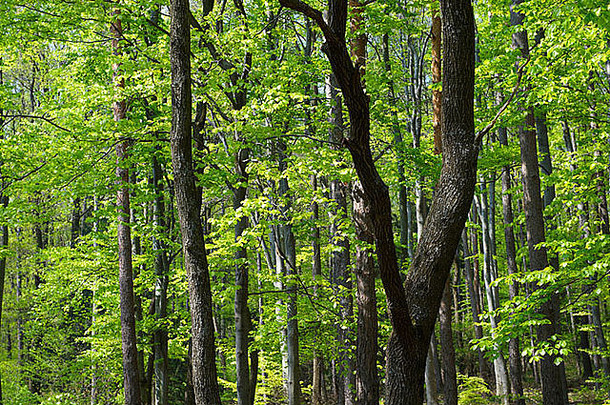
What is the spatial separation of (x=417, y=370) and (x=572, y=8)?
4577 millimetres

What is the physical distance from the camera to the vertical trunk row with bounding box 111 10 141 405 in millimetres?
10469

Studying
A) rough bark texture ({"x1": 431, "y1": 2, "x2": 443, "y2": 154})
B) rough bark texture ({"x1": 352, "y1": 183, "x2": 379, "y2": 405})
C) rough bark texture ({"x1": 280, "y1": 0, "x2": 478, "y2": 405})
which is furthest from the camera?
rough bark texture ({"x1": 431, "y1": 2, "x2": 443, "y2": 154})

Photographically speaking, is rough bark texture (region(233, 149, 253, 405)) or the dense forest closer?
the dense forest

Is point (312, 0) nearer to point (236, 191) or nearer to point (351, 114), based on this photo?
point (236, 191)

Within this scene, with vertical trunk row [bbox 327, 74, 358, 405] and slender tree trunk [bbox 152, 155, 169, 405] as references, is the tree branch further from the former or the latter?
slender tree trunk [bbox 152, 155, 169, 405]

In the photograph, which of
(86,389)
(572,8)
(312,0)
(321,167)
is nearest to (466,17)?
(572,8)

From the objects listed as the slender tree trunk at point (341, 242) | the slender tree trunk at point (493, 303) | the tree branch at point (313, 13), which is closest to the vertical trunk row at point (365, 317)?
the slender tree trunk at point (341, 242)

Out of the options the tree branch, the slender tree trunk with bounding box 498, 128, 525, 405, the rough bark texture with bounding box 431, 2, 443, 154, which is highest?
the rough bark texture with bounding box 431, 2, 443, 154

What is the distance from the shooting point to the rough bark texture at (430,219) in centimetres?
343

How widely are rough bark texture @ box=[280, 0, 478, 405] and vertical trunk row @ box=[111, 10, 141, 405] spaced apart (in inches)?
303

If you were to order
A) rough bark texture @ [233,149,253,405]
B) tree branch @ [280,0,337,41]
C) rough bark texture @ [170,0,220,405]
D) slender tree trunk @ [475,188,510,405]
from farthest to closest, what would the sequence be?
slender tree trunk @ [475,188,510,405] < rough bark texture @ [233,149,253,405] < rough bark texture @ [170,0,220,405] < tree branch @ [280,0,337,41]

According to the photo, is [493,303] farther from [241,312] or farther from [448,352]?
[241,312]

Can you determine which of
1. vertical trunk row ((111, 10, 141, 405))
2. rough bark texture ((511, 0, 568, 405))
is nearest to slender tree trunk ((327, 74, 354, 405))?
rough bark texture ((511, 0, 568, 405))

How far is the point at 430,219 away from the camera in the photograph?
11.9 feet
